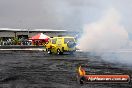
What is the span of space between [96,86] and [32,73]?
667 centimetres

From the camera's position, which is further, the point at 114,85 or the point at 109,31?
the point at 109,31

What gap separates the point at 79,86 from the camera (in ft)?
54.3

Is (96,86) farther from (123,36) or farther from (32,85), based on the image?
(123,36)

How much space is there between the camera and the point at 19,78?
20.0 m

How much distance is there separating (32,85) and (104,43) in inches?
862

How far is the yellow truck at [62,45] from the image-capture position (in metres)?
42.9

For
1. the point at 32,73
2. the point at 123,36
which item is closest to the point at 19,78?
the point at 32,73

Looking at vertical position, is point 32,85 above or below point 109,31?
below

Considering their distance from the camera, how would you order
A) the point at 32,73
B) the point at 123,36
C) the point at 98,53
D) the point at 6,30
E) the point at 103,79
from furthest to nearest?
the point at 6,30, the point at 98,53, the point at 123,36, the point at 32,73, the point at 103,79

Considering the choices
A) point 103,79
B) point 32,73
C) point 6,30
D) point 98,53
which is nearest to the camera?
point 103,79

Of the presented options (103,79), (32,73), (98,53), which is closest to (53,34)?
(98,53)

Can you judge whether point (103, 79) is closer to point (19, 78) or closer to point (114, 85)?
point (114, 85)

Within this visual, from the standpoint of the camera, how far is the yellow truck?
4294 centimetres

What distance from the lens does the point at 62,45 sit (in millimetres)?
43219
